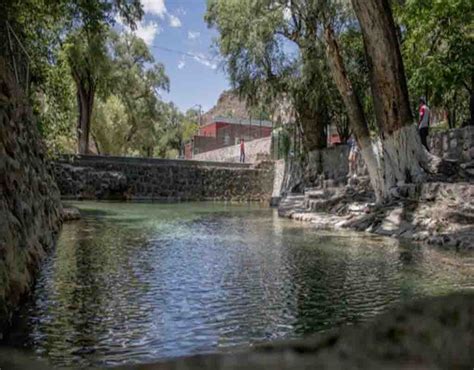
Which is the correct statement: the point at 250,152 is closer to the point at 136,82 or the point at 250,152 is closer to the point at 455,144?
the point at 136,82

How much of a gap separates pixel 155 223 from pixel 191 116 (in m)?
56.3

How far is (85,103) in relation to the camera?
24.3 m

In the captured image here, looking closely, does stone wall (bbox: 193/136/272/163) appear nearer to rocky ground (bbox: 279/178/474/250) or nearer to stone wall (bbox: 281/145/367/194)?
stone wall (bbox: 281/145/367/194)

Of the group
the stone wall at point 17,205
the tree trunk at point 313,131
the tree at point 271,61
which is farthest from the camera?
the tree trunk at point 313,131

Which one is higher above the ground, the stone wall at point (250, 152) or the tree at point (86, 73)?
the tree at point (86, 73)

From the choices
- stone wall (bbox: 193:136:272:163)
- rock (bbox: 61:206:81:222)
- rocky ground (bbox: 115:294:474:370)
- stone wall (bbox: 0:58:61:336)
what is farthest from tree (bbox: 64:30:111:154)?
rocky ground (bbox: 115:294:474:370)

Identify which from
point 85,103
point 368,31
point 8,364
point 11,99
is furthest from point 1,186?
point 85,103

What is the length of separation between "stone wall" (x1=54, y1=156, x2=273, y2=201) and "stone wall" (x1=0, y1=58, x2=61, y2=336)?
13.0m

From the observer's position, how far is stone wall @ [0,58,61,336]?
311 cm

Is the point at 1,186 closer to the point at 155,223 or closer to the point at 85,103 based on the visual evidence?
the point at 155,223

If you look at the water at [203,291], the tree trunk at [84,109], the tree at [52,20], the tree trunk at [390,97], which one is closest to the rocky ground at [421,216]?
the tree trunk at [390,97]

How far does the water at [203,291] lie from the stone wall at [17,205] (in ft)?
0.66

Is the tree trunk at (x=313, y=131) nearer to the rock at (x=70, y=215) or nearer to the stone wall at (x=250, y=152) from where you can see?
the stone wall at (x=250, y=152)

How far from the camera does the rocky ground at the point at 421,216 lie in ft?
25.1
